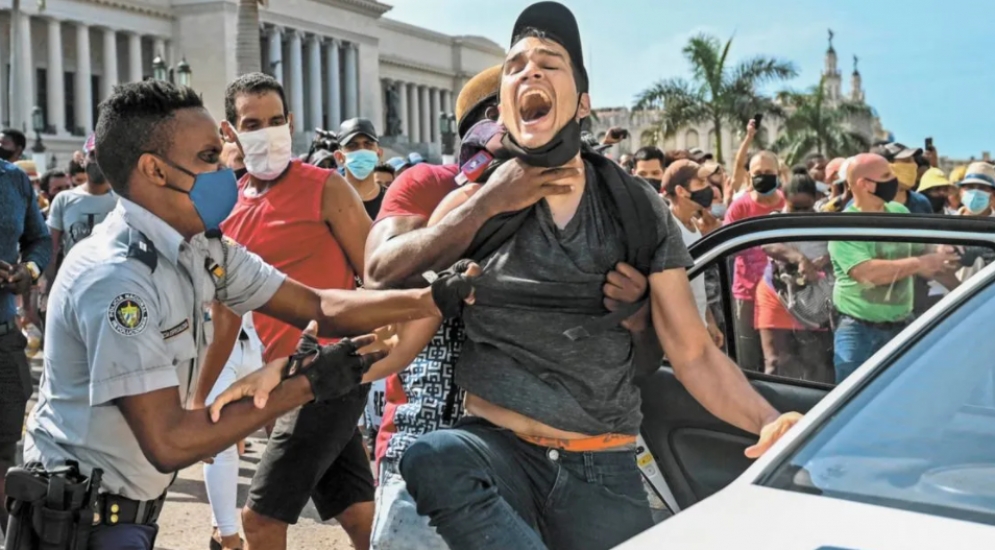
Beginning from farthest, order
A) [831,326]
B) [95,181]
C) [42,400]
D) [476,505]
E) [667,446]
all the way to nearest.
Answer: [95,181] < [831,326] < [667,446] < [42,400] < [476,505]

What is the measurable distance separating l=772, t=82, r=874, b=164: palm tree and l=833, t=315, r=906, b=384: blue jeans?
1278 inches

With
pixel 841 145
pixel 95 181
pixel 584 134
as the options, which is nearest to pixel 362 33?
pixel 841 145

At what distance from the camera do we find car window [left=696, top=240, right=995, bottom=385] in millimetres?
3936

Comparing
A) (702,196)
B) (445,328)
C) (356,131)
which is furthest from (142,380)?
(356,131)

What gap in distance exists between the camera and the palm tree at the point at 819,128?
3628cm

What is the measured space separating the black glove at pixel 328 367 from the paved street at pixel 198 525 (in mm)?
3067

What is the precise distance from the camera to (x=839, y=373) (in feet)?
13.4

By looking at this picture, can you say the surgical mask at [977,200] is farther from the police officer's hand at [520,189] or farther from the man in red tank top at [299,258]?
the police officer's hand at [520,189]

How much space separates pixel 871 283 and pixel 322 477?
7.01ft

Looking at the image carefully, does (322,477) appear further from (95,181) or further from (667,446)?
(95,181)

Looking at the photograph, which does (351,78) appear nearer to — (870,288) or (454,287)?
(870,288)

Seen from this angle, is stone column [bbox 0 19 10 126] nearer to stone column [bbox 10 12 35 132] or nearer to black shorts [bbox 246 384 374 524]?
stone column [bbox 10 12 35 132]

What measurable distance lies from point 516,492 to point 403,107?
8918 cm

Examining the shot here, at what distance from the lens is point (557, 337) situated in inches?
115
